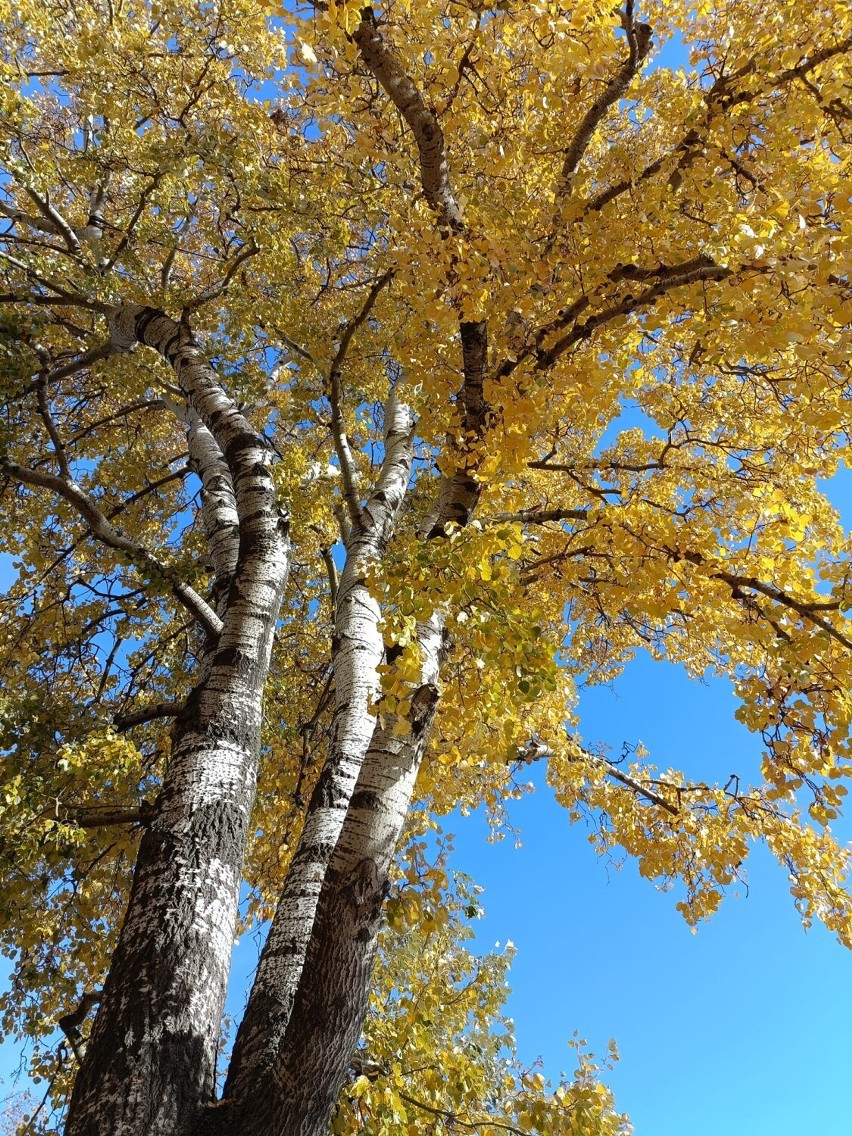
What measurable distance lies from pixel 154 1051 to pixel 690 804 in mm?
4785

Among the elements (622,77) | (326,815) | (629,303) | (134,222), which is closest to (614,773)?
(326,815)

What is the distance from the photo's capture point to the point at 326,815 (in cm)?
307

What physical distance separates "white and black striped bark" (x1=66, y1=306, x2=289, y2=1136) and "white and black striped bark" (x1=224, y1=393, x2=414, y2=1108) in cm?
21

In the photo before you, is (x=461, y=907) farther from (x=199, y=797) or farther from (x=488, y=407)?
(x=488, y=407)

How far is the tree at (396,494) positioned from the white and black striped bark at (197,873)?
1 cm

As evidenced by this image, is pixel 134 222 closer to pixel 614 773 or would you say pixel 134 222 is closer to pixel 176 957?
pixel 176 957

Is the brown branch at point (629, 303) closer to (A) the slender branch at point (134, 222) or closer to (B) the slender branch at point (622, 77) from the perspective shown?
(B) the slender branch at point (622, 77)

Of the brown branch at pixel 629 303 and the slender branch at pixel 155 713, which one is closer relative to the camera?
the brown branch at pixel 629 303

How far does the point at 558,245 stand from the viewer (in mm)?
3064

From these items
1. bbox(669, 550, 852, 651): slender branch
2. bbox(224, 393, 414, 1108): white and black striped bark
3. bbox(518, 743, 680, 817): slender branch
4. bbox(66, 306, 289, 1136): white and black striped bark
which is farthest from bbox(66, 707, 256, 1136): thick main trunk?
bbox(518, 743, 680, 817): slender branch

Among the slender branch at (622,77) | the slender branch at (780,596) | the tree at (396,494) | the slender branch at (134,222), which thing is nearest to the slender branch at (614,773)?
the tree at (396,494)

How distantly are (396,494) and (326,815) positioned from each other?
8.90 feet

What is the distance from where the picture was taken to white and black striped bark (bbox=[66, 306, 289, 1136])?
77.8 inches

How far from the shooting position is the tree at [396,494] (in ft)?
7.67
